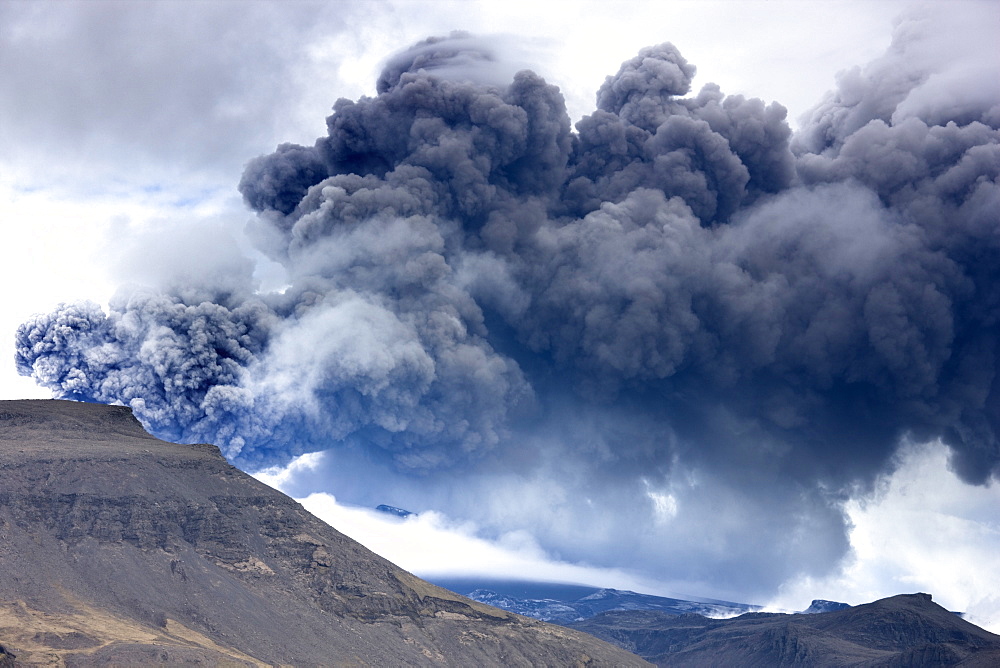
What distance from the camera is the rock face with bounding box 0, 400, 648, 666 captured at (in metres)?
77.5

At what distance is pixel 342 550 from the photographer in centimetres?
10050

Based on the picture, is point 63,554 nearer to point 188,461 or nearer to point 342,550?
point 188,461

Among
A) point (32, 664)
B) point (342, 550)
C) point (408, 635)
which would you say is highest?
point (342, 550)

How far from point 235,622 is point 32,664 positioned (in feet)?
56.9

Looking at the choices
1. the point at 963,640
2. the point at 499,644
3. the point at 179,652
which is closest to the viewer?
the point at 179,652

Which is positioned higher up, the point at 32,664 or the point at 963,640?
the point at 963,640

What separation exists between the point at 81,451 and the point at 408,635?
31.2 meters

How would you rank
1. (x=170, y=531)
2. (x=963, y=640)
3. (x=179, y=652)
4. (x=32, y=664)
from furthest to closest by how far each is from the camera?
(x=963, y=640)
(x=170, y=531)
(x=179, y=652)
(x=32, y=664)

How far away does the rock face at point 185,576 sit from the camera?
77500 mm

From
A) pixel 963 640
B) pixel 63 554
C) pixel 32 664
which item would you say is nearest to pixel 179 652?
pixel 32 664

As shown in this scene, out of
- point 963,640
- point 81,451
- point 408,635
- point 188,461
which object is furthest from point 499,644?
point 963,640

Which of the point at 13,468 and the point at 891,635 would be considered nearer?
the point at 13,468

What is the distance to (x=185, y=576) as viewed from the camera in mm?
86688

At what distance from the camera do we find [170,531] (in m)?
90.7
